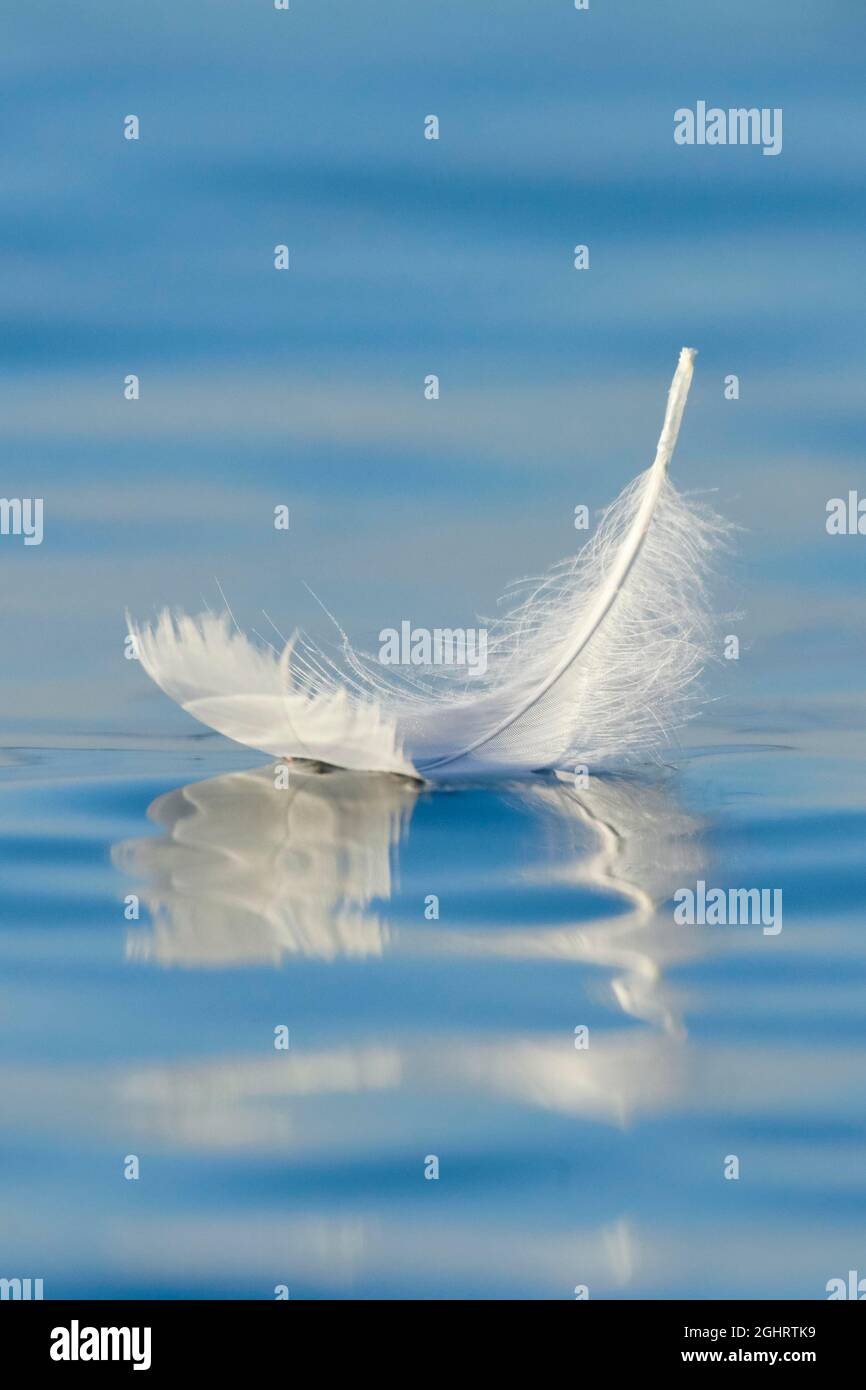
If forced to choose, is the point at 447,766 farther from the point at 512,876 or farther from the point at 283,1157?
the point at 283,1157

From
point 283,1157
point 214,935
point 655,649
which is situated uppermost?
point 655,649

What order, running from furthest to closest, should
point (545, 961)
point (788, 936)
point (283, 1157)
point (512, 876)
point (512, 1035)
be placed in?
point (512, 876), point (788, 936), point (545, 961), point (512, 1035), point (283, 1157)

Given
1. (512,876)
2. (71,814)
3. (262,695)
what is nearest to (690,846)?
(512,876)

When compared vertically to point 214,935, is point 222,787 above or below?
above

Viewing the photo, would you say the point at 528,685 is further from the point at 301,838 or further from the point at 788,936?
the point at 788,936

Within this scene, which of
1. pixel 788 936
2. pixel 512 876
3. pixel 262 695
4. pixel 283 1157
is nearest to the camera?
pixel 283 1157

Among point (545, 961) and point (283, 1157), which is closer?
point (283, 1157)
